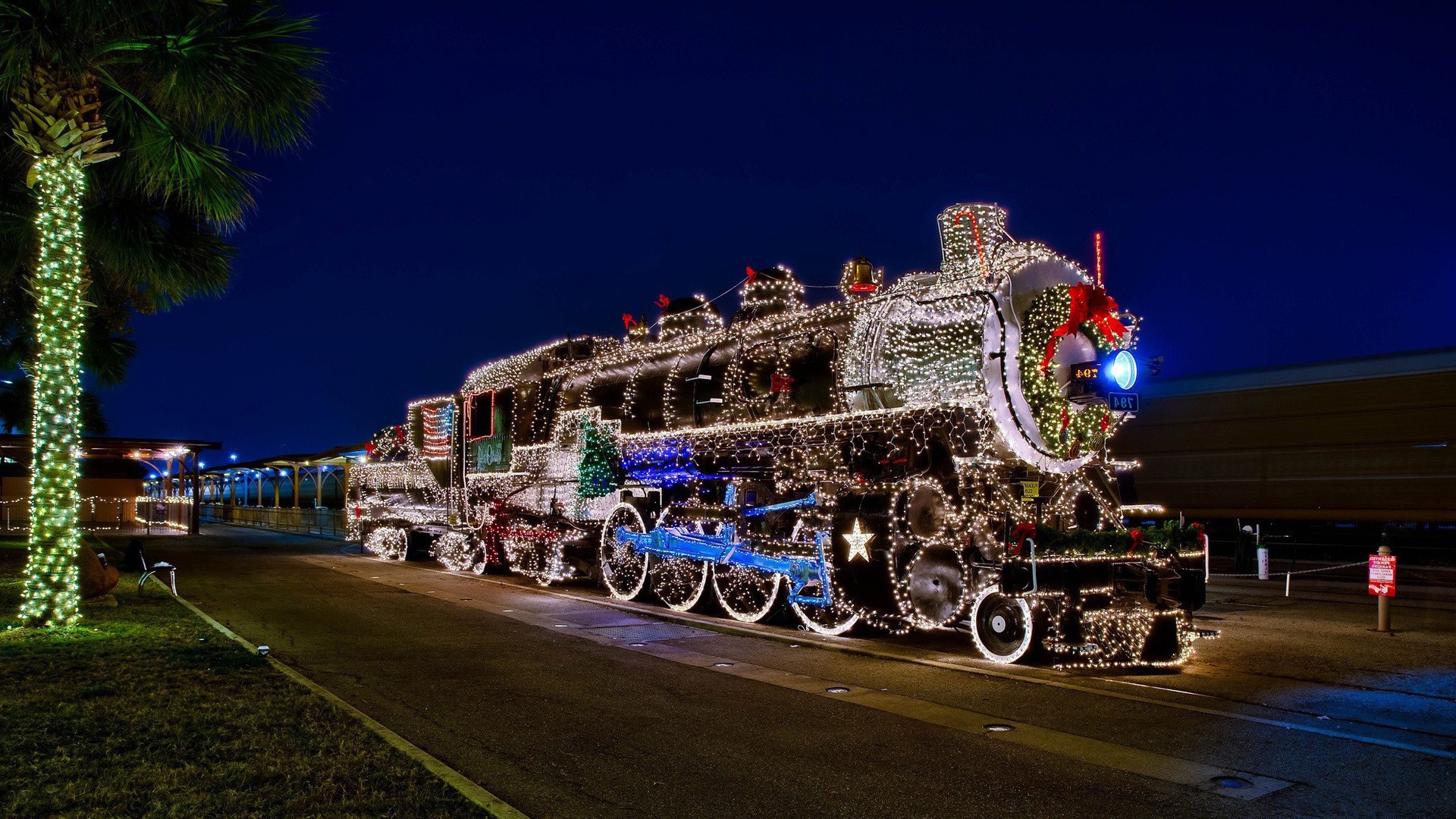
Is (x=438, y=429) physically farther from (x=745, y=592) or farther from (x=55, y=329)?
(x=745, y=592)

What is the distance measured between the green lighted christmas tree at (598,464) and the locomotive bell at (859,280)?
4.09 m

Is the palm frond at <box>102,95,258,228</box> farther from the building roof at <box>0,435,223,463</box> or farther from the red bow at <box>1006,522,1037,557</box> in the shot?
the building roof at <box>0,435,223,463</box>

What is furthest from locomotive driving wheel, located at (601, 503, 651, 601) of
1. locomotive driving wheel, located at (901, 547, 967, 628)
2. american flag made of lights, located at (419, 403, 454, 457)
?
american flag made of lights, located at (419, 403, 454, 457)

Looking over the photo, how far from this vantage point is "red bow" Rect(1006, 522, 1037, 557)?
820 cm

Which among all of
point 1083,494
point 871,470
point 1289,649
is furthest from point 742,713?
point 1289,649

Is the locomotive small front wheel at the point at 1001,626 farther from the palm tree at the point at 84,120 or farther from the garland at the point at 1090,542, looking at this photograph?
the palm tree at the point at 84,120

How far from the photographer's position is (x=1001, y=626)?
8.36 meters

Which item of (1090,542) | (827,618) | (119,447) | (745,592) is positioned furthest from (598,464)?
(119,447)

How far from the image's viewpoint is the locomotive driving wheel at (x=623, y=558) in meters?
12.6

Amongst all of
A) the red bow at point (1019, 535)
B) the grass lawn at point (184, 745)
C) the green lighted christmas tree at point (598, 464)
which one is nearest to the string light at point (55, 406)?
the grass lawn at point (184, 745)

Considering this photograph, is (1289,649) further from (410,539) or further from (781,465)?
(410,539)

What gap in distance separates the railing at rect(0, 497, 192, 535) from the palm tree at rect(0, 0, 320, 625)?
86.0 ft

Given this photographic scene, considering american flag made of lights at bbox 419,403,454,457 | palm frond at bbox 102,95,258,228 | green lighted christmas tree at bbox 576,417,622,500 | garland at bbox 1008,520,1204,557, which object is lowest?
garland at bbox 1008,520,1204,557

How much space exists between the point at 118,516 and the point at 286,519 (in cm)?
651
